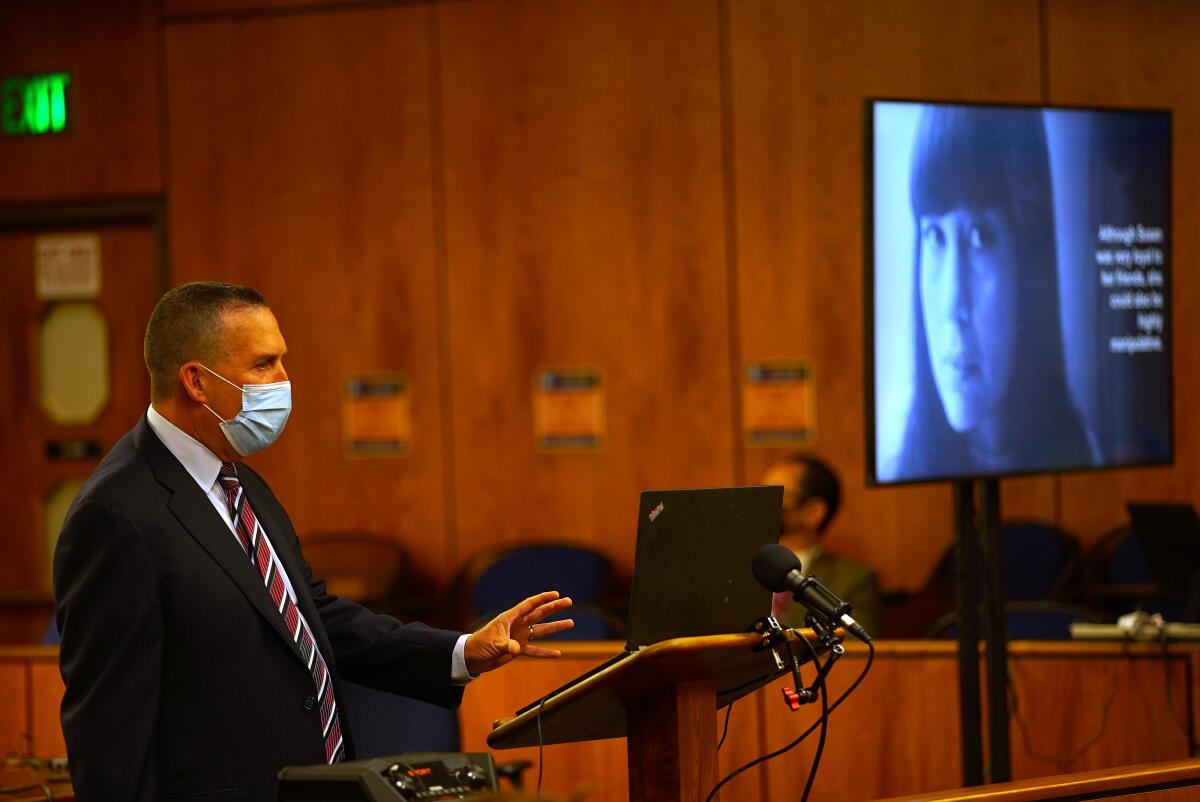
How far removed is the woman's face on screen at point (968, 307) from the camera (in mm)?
3611

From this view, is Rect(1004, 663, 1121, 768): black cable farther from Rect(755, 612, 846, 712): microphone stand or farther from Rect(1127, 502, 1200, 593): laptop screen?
Rect(755, 612, 846, 712): microphone stand

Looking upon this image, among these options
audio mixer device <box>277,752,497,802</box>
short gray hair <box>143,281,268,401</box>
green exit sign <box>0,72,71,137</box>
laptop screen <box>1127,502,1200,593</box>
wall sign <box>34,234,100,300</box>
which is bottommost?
audio mixer device <box>277,752,497,802</box>

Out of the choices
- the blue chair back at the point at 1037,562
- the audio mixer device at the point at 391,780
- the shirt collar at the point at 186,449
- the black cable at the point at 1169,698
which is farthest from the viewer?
the blue chair back at the point at 1037,562

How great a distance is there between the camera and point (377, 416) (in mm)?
6715

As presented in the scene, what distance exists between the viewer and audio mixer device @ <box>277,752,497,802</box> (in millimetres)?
2074

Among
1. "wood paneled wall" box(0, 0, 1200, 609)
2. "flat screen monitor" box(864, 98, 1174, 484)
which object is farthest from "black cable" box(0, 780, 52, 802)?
"wood paneled wall" box(0, 0, 1200, 609)

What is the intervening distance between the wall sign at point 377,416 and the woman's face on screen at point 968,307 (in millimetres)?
3530

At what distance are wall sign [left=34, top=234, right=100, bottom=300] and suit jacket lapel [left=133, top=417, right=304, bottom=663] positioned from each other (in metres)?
4.68

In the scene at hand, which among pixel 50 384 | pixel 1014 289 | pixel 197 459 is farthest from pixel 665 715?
pixel 50 384

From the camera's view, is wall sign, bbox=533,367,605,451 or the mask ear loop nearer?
the mask ear loop

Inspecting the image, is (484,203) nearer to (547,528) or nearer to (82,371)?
(547,528)

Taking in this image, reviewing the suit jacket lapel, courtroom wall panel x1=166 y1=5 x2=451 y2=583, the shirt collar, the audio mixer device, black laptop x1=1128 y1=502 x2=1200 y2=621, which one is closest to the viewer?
the audio mixer device

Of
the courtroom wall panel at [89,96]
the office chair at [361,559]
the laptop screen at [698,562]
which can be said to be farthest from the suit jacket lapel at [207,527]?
the courtroom wall panel at [89,96]

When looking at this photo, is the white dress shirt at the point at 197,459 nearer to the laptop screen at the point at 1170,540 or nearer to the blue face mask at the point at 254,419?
the blue face mask at the point at 254,419
